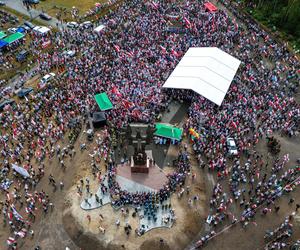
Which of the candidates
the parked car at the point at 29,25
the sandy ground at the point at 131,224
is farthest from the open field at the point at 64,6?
the sandy ground at the point at 131,224

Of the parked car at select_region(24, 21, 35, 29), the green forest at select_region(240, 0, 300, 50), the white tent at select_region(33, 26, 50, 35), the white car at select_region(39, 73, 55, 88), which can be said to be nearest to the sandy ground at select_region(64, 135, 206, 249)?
the white car at select_region(39, 73, 55, 88)

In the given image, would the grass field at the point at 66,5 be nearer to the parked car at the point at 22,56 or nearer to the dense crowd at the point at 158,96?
the dense crowd at the point at 158,96

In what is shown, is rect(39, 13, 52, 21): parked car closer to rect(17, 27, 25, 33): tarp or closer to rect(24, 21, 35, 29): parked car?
rect(24, 21, 35, 29): parked car

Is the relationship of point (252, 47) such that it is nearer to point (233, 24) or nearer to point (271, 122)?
point (233, 24)

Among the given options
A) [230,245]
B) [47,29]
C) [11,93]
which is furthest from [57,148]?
[47,29]

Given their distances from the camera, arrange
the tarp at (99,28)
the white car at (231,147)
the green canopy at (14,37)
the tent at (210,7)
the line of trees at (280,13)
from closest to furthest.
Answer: the white car at (231,147)
the green canopy at (14,37)
the line of trees at (280,13)
the tarp at (99,28)
the tent at (210,7)
